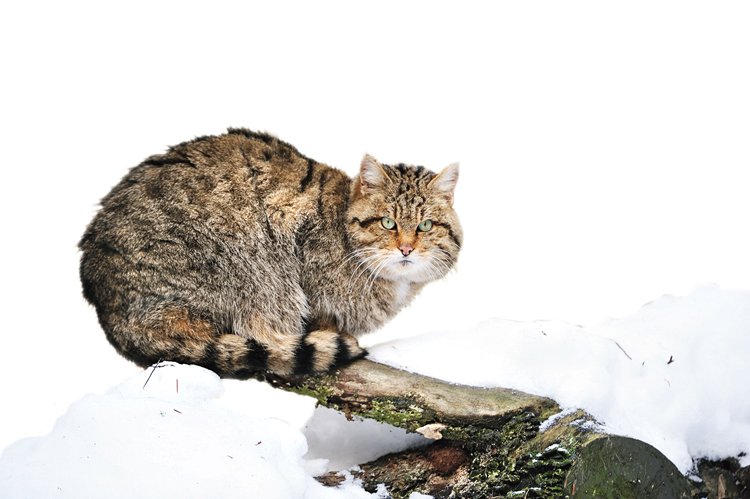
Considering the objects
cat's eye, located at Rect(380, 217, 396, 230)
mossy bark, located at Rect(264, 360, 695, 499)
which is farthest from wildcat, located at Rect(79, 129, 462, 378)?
mossy bark, located at Rect(264, 360, 695, 499)

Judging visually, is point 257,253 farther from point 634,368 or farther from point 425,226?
point 634,368

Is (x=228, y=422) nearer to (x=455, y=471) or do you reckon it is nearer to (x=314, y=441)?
(x=314, y=441)

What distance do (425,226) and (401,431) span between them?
1.36 metres

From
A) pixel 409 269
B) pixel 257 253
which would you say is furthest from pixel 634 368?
pixel 257 253

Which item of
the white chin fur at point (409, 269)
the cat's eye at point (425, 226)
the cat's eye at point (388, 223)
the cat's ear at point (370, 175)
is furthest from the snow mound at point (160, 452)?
the cat's ear at point (370, 175)

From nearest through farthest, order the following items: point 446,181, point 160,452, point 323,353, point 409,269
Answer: point 160,452, point 323,353, point 409,269, point 446,181

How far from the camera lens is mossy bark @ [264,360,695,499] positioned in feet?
14.0

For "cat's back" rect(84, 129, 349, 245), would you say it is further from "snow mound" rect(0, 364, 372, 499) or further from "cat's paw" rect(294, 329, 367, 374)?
"snow mound" rect(0, 364, 372, 499)

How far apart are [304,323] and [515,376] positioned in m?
1.53

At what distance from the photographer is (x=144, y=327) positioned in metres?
5.04

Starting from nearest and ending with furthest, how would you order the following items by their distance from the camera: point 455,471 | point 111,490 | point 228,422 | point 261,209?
point 111,490 → point 228,422 → point 455,471 → point 261,209

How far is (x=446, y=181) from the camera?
5.59 metres

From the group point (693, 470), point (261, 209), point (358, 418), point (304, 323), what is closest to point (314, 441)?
point (358, 418)

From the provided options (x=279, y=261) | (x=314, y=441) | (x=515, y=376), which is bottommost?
(x=314, y=441)
